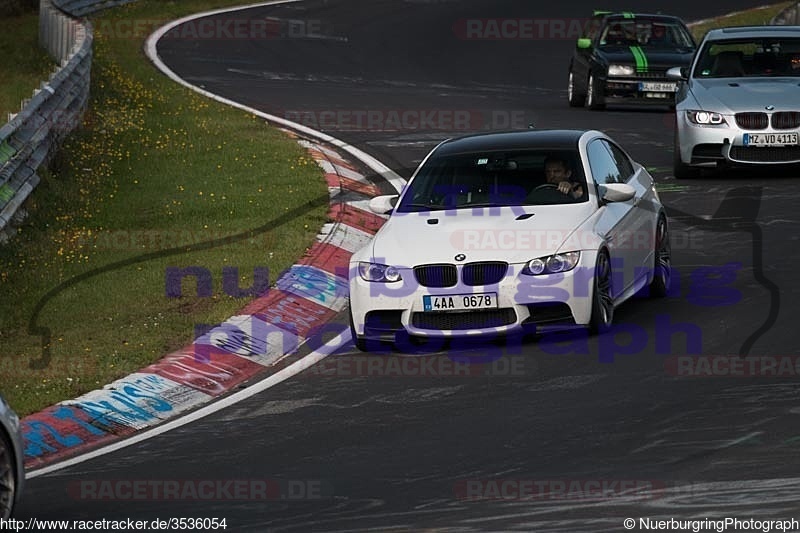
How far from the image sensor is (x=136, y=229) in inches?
635

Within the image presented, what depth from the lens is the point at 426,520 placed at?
7.57m

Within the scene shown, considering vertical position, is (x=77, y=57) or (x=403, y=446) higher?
(x=403, y=446)

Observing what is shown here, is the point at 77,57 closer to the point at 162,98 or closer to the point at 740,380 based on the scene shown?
the point at 162,98

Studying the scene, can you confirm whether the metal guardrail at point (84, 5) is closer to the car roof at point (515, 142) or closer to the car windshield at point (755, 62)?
the car windshield at point (755, 62)

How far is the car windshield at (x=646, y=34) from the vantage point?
89.6ft

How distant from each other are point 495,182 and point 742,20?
101ft

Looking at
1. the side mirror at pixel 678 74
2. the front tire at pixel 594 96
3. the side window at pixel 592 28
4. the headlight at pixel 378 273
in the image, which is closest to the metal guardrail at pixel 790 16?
the side window at pixel 592 28

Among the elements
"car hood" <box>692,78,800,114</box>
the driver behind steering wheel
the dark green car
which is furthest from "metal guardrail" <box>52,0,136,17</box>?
the driver behind steering wheel

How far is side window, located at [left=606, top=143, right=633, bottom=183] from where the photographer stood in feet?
44.3

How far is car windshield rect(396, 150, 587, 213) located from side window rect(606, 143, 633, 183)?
76 centimetres

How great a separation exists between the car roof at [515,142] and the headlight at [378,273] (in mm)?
A: 1573

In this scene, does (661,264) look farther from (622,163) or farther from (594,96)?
(594,96)

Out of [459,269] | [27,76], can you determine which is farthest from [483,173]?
[27,76]

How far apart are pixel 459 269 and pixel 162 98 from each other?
1561 centimetres
